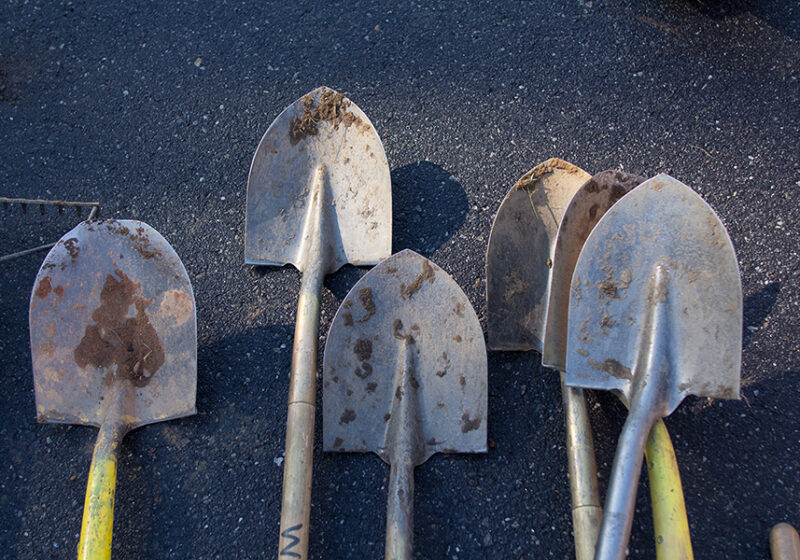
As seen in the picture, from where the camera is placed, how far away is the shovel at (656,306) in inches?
73.5

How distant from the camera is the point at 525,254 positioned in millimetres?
2230

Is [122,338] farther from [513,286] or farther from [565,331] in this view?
[565,331]

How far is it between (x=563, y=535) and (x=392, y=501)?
22.6 inches

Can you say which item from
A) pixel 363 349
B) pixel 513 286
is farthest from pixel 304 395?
pixel 513 286

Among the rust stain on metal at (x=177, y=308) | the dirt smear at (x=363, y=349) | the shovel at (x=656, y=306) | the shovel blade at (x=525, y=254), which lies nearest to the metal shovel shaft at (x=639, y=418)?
the shovel at (x=656, y=306)

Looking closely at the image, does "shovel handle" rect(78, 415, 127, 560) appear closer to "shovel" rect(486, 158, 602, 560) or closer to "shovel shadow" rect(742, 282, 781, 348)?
"shovel" rect(486, 158, 602, 560)

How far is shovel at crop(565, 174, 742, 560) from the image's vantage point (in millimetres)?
1866

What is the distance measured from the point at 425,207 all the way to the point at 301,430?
3.59 ft

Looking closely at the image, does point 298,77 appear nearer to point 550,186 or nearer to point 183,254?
point 183,254

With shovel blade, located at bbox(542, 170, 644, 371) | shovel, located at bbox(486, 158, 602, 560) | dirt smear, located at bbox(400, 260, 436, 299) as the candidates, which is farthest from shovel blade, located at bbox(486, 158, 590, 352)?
dirt smear, located at bbox(400, 260, 436, 299)

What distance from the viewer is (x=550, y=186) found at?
230 cm

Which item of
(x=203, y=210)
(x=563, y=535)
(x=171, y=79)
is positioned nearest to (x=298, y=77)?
(x=171, y=79)

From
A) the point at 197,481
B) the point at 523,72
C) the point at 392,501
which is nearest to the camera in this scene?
the point at 392,501

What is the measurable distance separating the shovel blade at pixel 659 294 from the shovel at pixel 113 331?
1366 millimetres
